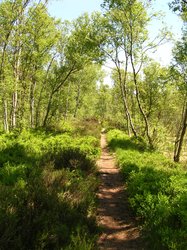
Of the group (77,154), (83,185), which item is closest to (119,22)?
(77,154)

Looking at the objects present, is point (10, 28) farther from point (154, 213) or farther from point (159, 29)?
point (154, 213)

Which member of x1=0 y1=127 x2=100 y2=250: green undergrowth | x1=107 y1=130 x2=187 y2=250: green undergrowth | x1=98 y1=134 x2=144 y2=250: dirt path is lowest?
x1=98 y1=134 x2=144 y2=250: dirt path

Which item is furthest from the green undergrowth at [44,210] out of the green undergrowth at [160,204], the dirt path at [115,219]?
the green undergrowth at [160,204]

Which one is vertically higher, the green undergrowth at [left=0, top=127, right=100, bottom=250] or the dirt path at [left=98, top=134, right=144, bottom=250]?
the green undergrowth at [left=0, top=127, right=100, bottom=250]

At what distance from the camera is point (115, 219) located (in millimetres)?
8406

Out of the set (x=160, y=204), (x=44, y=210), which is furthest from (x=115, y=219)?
(x=44, y=210)

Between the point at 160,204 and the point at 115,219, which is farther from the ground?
the point at 160,204

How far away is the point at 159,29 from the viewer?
73.6 feet

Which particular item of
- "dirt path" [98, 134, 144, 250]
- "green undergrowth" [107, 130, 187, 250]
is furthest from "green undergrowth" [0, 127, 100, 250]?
"green undergrowth" [107, 130, 187, 250]

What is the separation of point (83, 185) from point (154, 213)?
7.48 ft

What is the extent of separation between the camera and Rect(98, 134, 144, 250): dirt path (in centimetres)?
687

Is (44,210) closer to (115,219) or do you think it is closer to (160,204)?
(115,219)

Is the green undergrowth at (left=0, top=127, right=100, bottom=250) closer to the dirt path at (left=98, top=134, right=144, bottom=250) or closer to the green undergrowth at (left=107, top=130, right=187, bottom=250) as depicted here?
the dirt path at (left=98, top=134, right=144, bottom=250)

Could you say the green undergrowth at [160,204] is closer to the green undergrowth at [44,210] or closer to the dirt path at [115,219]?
the dirt path at [115,219]
